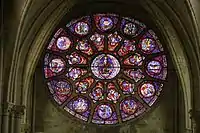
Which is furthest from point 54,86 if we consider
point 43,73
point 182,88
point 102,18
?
point 182,88

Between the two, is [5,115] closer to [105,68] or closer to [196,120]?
[196,120]

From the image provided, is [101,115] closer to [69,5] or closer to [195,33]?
[69,5]

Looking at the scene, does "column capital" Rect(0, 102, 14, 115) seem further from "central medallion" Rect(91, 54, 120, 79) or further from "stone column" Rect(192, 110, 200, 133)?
"central medallion" Rect(91, 54, 120, 79)

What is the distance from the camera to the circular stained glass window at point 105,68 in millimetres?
27922

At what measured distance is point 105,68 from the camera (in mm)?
28453

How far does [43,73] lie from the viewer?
2792 centimetres

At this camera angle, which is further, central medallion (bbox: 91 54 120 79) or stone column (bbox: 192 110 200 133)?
central medallion (bbox: 91 54 120 79)

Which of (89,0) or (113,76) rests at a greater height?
(89,0)

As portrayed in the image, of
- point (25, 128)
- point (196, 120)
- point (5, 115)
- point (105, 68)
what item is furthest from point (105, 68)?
point (5, 115)

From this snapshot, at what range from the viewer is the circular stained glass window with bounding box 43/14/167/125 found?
2792cm

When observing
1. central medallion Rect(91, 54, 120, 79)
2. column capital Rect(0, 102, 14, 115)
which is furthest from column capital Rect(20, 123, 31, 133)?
column capital Rect(0, 102, 14, 115)

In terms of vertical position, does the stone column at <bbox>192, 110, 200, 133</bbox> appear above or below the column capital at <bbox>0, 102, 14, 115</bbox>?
below

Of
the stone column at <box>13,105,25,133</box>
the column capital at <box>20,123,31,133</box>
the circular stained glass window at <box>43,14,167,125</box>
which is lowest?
the column capital at <box>20,123,31,133</box>

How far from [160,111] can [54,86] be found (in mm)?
3908
